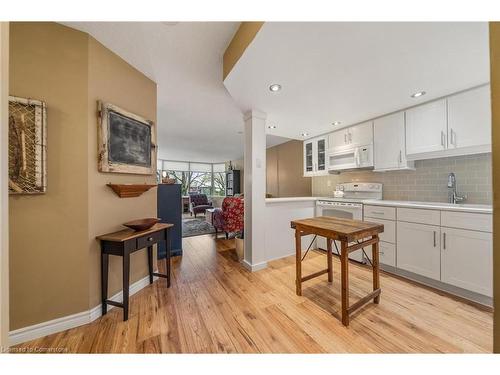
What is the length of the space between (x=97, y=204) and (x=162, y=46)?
4.82 ft

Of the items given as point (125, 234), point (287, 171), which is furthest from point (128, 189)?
point (287, 171)

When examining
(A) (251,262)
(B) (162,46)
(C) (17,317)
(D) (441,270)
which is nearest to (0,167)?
(C) (17,317)

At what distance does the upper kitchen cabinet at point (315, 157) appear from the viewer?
3533mm

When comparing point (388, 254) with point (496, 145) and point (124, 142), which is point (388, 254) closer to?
point (496, 145)

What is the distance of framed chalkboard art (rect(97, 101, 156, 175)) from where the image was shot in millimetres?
1603

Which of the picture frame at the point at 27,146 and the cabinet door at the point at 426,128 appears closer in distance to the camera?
the picture frame at the point at 27,146

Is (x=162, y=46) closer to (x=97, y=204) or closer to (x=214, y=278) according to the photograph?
(x=97, y=204)

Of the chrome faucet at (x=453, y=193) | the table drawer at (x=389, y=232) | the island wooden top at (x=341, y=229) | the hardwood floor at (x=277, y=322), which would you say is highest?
the chrome faucet at (x=453, y=193)

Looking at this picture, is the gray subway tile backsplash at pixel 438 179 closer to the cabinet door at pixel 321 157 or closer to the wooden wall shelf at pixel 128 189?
the cabinet door at pixel 321 157

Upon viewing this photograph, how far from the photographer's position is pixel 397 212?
7.39ft

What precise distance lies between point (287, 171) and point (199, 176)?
18.9 ft

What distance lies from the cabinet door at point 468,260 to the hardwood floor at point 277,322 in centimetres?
19

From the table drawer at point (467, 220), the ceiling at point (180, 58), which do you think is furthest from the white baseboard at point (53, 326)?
the table drawer at point (467, 220)

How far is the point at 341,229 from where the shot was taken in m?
1.54
